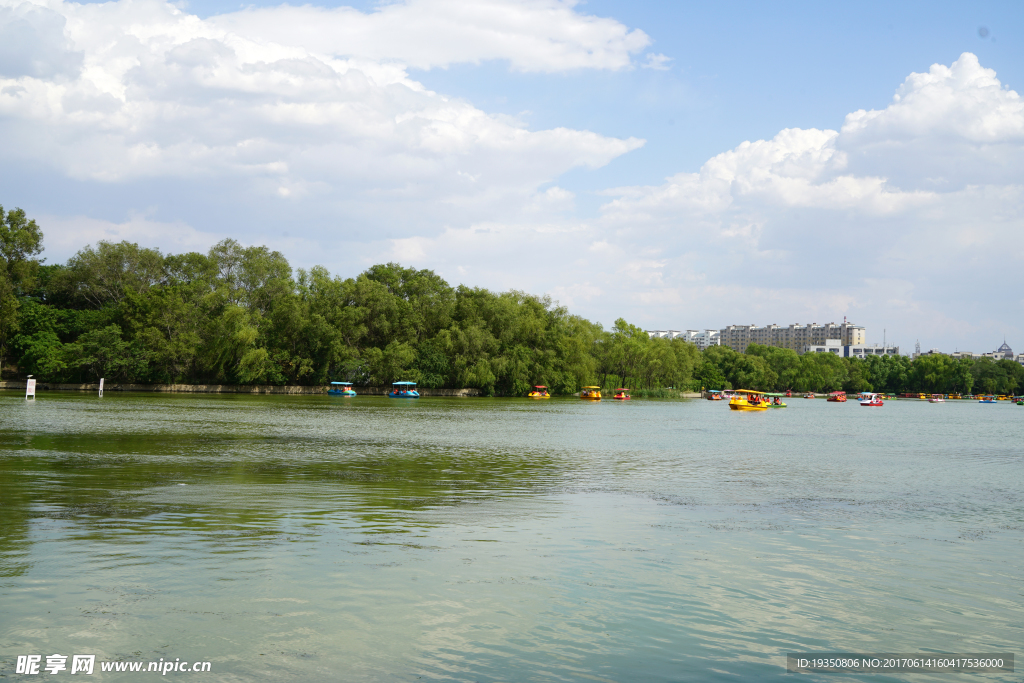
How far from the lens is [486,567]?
35.5 feet

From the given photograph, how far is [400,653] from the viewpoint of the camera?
7.57 metres

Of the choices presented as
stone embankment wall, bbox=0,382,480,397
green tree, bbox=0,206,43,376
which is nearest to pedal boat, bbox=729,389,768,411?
stone embankment wall, bbox=0,382,480,397

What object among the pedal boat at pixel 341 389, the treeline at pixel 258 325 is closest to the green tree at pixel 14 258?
the treeline at pixel 258 325

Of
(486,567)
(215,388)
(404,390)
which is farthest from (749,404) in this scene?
(486,567)

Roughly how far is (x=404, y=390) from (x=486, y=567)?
84.2 m

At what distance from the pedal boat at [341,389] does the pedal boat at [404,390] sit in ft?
16.4

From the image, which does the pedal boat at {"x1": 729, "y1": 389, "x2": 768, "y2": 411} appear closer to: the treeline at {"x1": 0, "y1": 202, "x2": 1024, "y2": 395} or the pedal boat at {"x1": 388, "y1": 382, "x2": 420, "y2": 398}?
the treeline at {"x1": 0, "y1": 202, "x2": 1024, "y2": 395}

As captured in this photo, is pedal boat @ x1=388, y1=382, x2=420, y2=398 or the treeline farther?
pedal boat @ x1=388, y1=382, x2=420, y2=398

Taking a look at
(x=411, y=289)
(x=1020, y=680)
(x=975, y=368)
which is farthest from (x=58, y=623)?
(x=975, y=368)

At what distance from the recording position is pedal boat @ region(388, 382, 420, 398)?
91762 millimetres

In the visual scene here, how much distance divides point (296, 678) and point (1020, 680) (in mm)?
6750

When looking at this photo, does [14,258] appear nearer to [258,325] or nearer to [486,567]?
[258,325]

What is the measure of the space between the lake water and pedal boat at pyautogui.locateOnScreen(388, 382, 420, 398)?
67.7m

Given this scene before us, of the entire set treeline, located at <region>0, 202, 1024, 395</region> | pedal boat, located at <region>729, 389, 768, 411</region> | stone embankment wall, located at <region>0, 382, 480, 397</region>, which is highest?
treeline, located at <region>0, 202, 1024, 395</region>
